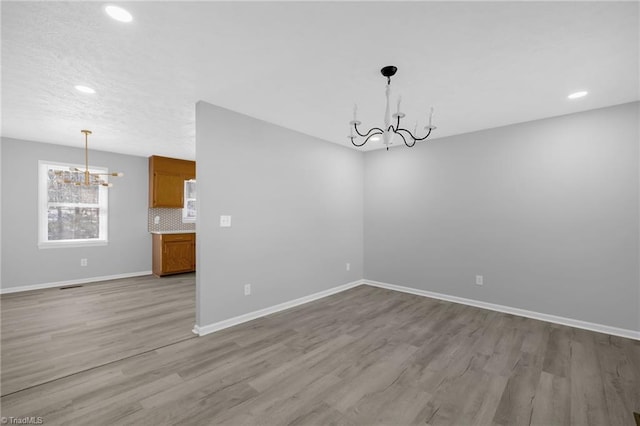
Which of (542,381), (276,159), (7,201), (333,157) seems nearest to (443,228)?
(333,157)

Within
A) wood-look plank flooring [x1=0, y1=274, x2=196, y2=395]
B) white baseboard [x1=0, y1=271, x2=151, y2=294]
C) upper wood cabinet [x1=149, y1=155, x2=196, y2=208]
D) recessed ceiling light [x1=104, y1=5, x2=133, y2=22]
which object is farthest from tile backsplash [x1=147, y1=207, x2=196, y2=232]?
recessed ceiling light [x1=104, y1=5, x2=133, y2=22]

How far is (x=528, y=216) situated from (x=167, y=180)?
646 centimetres

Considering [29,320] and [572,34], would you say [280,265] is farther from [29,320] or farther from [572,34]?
[572,34]

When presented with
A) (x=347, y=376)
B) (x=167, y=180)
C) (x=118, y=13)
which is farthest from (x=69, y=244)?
(x=347, y=376)

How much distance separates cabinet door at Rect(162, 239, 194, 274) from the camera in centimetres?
584

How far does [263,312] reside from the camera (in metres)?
3.68

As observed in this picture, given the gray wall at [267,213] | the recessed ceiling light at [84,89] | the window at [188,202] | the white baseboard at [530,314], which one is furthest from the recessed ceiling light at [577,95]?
the window at [188,202]

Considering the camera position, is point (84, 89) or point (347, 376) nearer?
point (347, 376)

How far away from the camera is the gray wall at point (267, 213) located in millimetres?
3152

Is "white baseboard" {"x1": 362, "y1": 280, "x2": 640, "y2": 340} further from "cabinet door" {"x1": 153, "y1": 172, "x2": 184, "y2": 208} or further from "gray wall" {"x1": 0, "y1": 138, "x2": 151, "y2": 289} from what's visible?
"gray wall" {"x1": 0, "y1": 138, "x2": 151, "y2": 289}

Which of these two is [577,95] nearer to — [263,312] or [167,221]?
[263,312]

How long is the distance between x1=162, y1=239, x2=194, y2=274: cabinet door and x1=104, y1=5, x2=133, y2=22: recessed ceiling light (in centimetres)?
486

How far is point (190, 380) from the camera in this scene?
224 centimetres

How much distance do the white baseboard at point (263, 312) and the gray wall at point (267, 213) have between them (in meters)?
0.06
